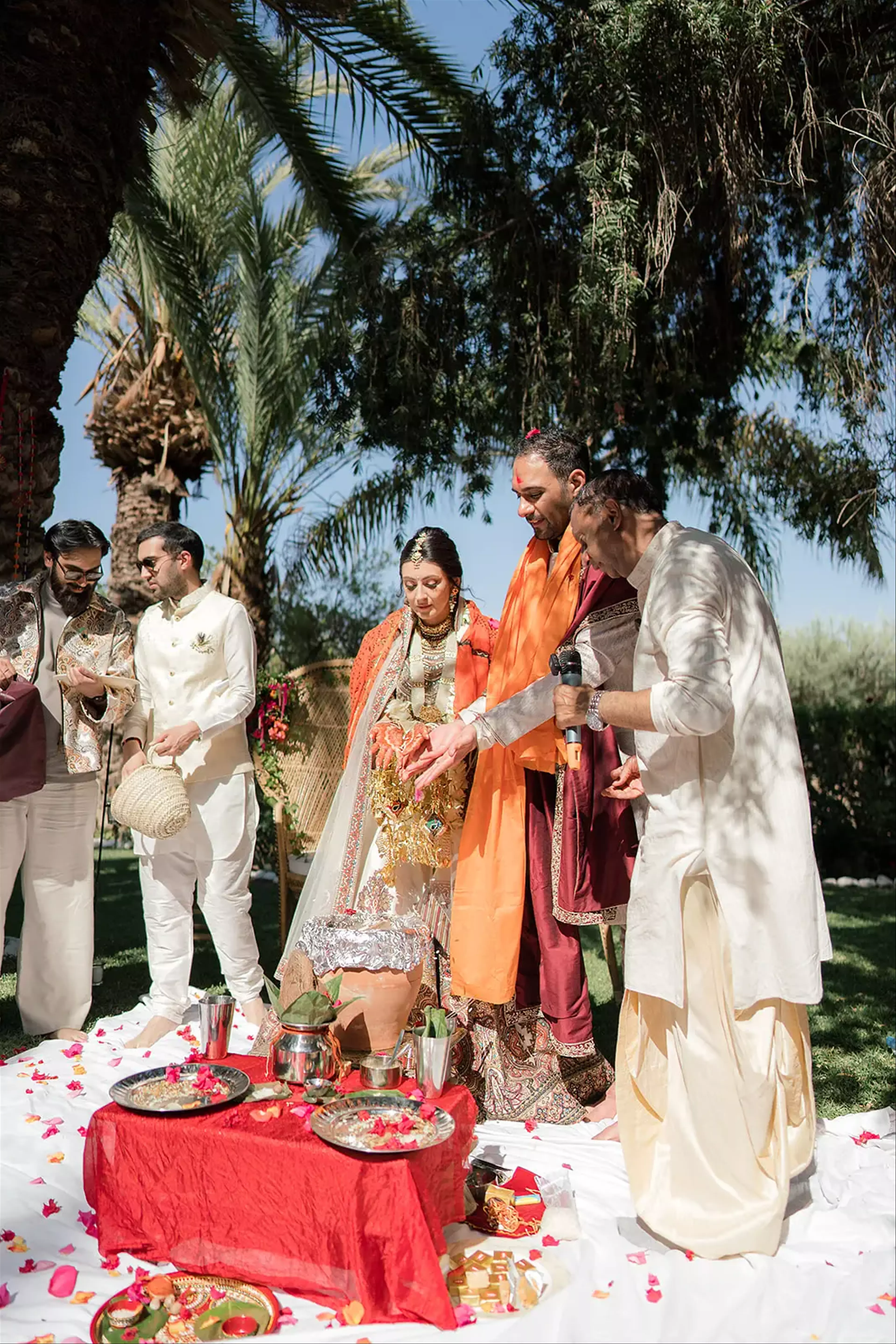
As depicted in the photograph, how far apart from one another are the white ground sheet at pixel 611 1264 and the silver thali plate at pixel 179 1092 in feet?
1.41

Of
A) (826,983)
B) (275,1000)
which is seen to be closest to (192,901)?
(275,1000)

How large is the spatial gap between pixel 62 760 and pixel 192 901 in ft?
3.00

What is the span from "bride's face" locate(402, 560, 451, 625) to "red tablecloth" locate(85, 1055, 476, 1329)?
2.03 m

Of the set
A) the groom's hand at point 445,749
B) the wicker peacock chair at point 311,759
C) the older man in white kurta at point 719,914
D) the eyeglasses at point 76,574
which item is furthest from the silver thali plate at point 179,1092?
the wicker peacock chair at point 311,759

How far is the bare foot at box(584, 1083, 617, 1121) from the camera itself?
407 cm

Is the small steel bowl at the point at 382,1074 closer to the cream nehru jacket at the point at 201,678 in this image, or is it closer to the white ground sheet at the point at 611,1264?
the white ground sheet at the point at 611,1264

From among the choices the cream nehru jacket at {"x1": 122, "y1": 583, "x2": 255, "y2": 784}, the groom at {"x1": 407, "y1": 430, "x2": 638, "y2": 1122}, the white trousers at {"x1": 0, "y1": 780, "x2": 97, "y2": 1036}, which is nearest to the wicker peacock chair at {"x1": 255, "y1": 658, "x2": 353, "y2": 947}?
the cream nehru jacket at {"x1": 122, "y1": 583, "x2": 255, "y2": 784}

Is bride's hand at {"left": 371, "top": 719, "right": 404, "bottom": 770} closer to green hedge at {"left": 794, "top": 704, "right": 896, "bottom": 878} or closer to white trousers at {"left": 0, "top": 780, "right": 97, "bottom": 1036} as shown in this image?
white trousers at {"left": 0, "top": 780, "right": 97, "bottom": 1036}

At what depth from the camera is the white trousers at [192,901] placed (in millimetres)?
5016

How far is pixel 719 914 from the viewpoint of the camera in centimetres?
293

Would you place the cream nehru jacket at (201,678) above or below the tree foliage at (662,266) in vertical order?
below

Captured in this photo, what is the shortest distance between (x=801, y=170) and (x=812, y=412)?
2166mm

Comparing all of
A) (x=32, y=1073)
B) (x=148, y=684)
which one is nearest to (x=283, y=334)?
(x=148, y=684)

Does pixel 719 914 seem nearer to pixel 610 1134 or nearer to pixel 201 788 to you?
pixel 610 1134
